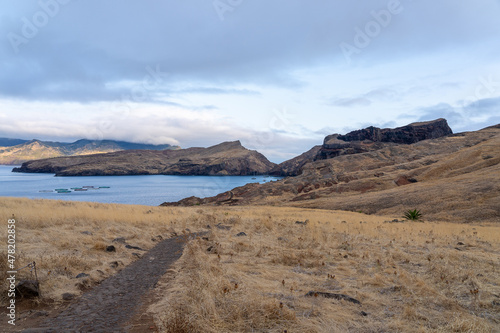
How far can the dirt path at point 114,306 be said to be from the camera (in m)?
5.43

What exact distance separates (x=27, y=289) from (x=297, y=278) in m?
6.84

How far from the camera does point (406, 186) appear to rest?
45688mm

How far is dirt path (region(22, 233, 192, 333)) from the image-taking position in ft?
17.8

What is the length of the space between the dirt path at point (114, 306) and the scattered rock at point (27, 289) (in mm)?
969

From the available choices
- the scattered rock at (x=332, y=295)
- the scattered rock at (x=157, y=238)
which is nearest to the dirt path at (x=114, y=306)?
the scattered rock at (x=332, y=295)

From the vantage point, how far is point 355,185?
54.9m

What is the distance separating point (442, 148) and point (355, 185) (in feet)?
168

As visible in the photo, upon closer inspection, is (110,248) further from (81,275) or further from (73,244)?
(81,275)

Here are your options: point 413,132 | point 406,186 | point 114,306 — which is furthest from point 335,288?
point 413,132

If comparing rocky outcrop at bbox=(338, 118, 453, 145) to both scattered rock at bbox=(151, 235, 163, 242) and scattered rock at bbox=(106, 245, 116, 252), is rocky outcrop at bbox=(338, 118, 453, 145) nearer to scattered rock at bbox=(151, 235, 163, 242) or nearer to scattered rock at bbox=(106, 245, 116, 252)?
scattered rock at bbox=(151, 235, 163, 242)

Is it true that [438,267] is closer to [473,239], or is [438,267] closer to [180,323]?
[180,323]

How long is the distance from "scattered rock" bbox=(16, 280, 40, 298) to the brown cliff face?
33.7 meters

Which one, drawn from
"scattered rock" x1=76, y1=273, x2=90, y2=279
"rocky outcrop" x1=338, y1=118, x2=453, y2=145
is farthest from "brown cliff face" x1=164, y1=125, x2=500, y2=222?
"rocky outcrop" x1=338, y1=118, x2=453, y2=145

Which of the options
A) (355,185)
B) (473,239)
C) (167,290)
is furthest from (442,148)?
(167,290)
